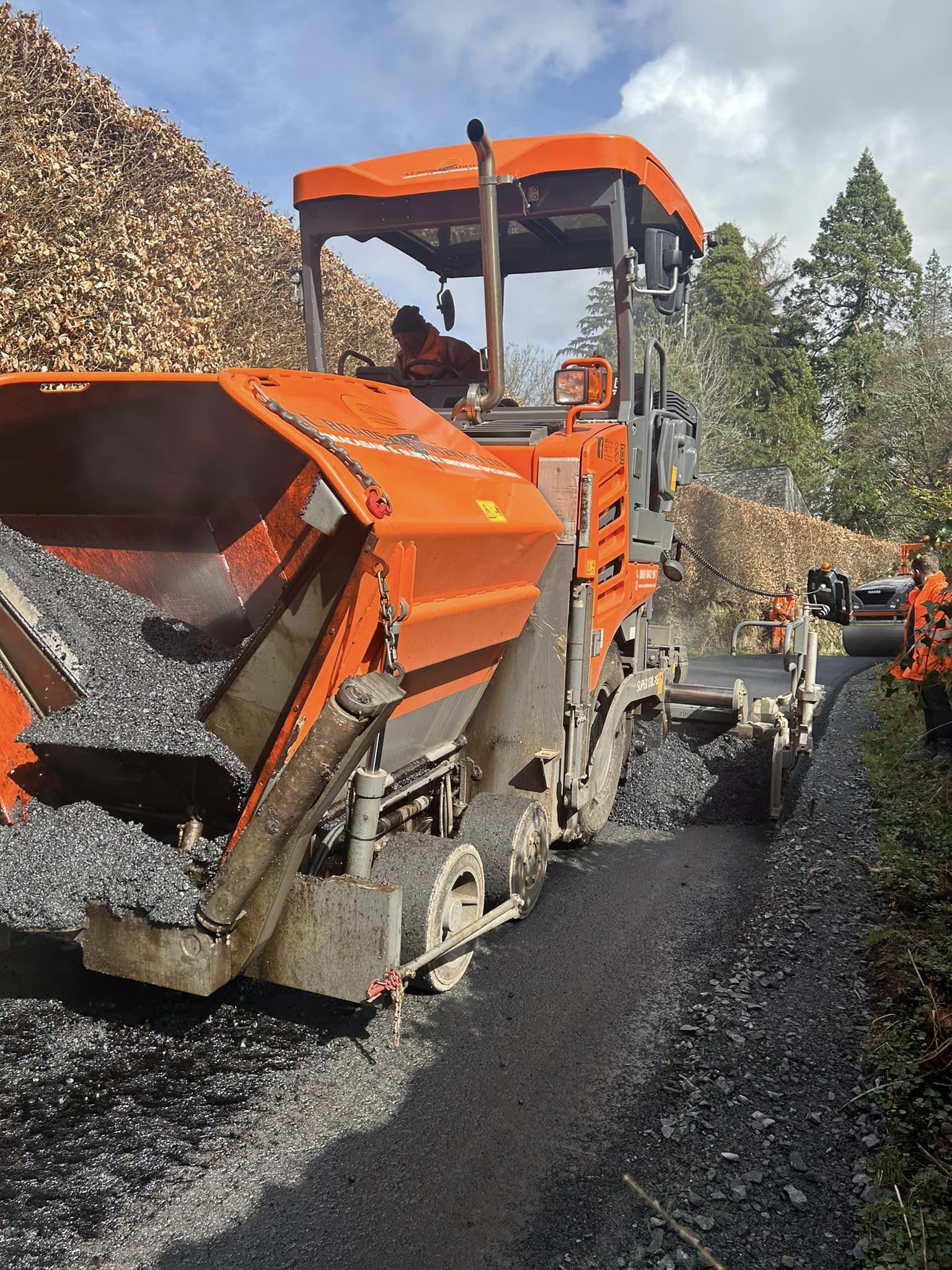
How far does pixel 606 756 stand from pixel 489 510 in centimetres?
186

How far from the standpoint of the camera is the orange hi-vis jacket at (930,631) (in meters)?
4.04

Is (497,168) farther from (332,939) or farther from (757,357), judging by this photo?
(757,357)

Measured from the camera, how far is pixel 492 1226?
2287 millimetres

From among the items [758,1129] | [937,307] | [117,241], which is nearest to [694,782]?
[758,1129]

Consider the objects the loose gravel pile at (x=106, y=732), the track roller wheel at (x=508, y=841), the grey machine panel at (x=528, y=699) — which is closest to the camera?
the loose gravel pile at (x=106, y=732)

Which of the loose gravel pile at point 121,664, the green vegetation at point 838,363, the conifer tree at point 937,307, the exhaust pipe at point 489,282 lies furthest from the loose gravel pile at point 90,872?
the conifer tree at point 937,307

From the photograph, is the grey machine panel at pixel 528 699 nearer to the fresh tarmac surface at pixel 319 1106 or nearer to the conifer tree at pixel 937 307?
the fresh tarmac surface at pixel 319 1106

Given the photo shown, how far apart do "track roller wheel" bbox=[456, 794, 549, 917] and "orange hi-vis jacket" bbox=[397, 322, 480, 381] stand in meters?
2.35

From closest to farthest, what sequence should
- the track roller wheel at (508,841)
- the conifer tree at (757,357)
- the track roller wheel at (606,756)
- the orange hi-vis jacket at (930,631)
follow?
the track roller wheel at (508,841) < the orange hi-vis jacket at (930,631) < the track roller wheel at (606,756) < the conifer tree at (757,357)

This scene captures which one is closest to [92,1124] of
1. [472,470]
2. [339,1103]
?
[339,1103]

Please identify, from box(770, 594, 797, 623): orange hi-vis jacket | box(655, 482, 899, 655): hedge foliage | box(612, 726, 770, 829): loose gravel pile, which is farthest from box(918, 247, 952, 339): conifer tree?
box(612, 726, 770, 829): loose gravel pile

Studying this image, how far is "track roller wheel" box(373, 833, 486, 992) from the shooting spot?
9.23 feet

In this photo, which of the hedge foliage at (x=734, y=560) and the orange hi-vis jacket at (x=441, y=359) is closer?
the orange hi-vis jacket at (x=441, y=359)

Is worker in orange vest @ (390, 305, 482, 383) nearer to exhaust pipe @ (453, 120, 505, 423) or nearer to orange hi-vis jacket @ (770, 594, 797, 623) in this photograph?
exhaust pipe @ (453, 120, 505, 423)
